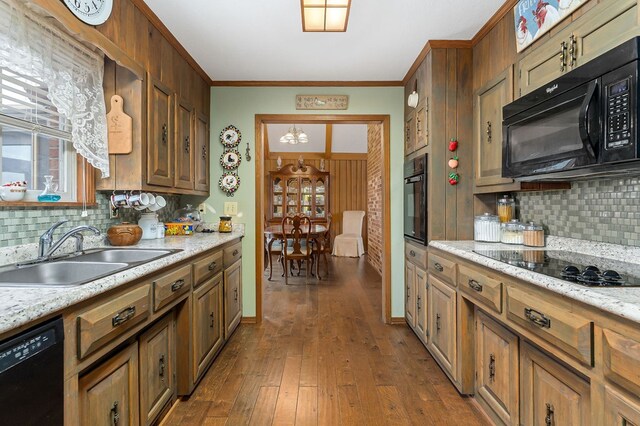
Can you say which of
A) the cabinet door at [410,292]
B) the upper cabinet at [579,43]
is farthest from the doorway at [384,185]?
the upper cabinet at [579,43]

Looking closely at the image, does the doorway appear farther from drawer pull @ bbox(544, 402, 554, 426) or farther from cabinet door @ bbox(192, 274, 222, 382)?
drawer pull @ bbox(544, 402, 554, 426)

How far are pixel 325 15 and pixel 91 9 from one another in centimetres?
126

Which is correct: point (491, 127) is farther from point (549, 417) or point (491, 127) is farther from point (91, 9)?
point (91, 9)

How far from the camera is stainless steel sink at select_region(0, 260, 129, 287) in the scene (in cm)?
130

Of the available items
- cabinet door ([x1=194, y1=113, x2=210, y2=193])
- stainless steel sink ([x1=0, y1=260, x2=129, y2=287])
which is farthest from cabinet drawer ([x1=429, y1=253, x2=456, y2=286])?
cabinet door ([x1=194, y1=113, x2=210, y2=193])

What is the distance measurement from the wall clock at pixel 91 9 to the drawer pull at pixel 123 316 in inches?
51.9

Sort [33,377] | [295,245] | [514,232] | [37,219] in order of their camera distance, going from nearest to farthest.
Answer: [33,377]
[37,219]
[514,232]
[295,245]

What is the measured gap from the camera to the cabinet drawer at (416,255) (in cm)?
250

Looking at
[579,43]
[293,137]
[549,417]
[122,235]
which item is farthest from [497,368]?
[293,137]

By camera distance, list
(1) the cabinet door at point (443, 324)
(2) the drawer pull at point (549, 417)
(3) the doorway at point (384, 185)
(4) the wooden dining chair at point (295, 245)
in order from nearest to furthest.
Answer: (2) the drawer pull at point (549, 417), (1) the cabinet door at point (443, 324), (3) the doorway at point (384, 185), (4) the wooden dining chair at point (295, 245)

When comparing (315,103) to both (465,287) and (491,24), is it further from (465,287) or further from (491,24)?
(465,287)

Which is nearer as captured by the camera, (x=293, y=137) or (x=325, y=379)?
(x=325, y=379)

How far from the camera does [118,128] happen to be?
189cm

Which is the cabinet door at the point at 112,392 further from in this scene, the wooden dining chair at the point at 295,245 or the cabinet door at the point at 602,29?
the wooden dining chair at the point at 295,245
